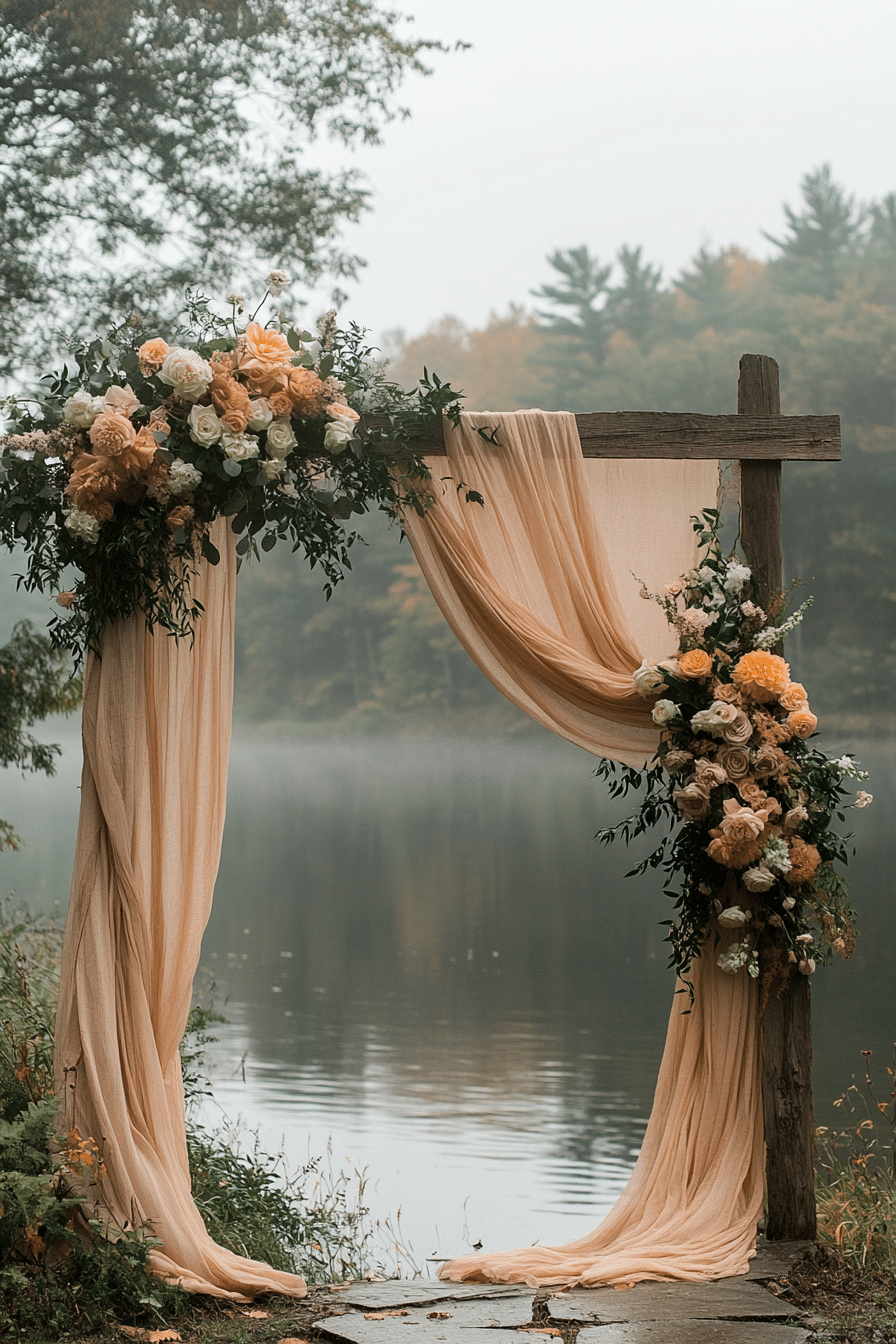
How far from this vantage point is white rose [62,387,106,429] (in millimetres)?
3705

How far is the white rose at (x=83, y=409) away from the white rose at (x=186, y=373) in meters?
0.19

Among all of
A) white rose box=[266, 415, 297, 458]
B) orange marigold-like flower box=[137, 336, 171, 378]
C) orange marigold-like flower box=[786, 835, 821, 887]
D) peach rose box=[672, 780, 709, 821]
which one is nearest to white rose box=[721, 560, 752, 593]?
peach rose box=[672, 780, 709, 821]

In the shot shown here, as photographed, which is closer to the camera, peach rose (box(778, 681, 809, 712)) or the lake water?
peach rose (box(778, 681, 809, 712))

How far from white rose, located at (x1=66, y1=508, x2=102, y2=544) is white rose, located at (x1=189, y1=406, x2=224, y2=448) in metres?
0.35

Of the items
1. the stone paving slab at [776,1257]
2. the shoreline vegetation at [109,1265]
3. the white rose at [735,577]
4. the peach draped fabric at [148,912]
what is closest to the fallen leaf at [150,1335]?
the shoreline vegetation at [109,1265]

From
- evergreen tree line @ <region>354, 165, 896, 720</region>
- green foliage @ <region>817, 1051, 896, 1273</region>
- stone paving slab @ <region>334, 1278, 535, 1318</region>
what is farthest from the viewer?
evergreen tree line @ <region>354, 165, 896, 720</region>

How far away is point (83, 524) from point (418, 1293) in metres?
2.24

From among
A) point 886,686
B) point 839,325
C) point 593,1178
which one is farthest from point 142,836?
point 839,325

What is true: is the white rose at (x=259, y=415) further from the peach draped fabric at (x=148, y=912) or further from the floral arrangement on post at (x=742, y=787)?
the floral arrangement on post at (x=742, y=787)

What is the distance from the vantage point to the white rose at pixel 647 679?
3.98 m

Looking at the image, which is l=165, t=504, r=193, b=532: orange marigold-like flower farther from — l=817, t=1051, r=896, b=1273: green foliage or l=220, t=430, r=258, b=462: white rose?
l=817, t=1051, r=896, b=1273: green foliage

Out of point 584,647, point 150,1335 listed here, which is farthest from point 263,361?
point 150,1335

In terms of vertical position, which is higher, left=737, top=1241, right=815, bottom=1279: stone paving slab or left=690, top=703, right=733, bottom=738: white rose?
left=690, top=703, right=733, bottom=738: white rose

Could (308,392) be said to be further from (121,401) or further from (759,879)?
(759,879)
